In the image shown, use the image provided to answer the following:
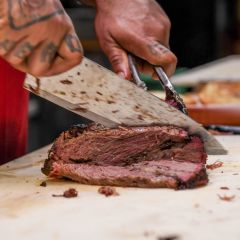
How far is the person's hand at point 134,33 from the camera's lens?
310 centimetres

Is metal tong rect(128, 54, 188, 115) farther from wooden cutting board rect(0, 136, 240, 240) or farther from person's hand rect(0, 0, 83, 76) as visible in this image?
person's hand rect(0, 0, 83, 76)

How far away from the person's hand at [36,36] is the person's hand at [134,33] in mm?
1151

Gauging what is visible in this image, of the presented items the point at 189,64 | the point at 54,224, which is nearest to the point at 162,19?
the point at 54,224

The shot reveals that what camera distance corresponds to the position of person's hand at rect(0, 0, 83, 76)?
1827 millimetres

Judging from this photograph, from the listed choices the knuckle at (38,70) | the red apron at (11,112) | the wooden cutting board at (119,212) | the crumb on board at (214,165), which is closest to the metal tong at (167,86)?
the crumb on board at (214,165)

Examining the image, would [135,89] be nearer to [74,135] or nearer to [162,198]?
[74,135]

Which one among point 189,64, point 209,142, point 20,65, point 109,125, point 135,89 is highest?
point 20,65

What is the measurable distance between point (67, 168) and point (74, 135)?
210 mm

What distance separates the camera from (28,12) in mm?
1857

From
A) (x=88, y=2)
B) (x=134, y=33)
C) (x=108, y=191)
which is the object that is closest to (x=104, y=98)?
(x=108, y=191)

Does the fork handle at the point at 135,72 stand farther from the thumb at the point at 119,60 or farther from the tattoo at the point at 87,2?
the tattoo at the point at 87,2

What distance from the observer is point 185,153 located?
2508 mm

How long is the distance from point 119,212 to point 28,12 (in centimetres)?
71

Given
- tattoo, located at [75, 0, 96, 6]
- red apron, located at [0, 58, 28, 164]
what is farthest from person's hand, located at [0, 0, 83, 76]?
tattoo, located at [75, 0, 96, 6]
